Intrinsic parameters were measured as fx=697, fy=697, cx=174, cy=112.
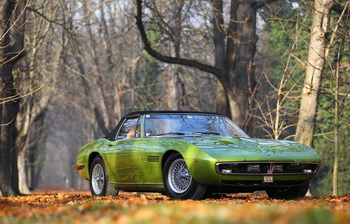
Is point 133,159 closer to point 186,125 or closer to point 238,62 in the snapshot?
point 186,125

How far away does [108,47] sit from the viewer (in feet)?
137

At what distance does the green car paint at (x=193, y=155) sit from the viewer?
10.1 metres

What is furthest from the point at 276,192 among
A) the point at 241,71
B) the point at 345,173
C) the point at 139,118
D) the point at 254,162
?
the point at 345,173

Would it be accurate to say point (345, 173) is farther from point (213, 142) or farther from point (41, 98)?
point (213, 142)

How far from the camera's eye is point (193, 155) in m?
10.2

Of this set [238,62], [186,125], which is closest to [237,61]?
[238,62]

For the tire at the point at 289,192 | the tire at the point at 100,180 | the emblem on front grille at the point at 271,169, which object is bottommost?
the tire at the point at 289,192

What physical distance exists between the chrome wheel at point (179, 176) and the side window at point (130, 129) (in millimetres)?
1466

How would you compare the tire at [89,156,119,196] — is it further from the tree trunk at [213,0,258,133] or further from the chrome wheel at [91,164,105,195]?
the tree trunk at [213,0,258,133]

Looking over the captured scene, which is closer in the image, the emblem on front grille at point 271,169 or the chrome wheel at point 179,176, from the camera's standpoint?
the emblem on front grille at point 271,169

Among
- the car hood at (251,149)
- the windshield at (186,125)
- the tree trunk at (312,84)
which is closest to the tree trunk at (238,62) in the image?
the tree trunk at (312,84)

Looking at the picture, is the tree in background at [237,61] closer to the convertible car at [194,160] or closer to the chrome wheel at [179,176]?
the convertible car at [194,160]

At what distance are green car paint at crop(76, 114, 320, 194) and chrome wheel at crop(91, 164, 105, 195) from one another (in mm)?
333

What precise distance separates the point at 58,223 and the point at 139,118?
→ 20.8ft
